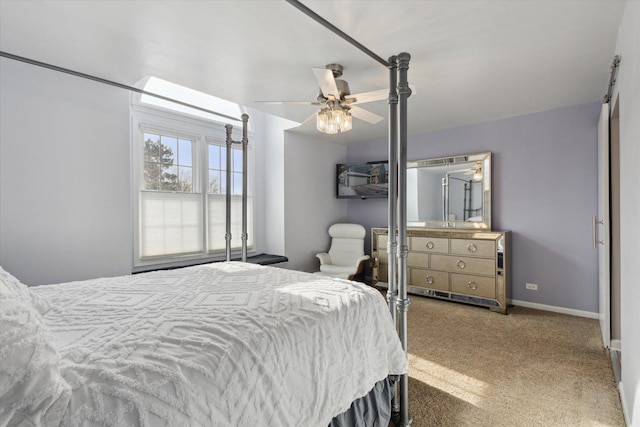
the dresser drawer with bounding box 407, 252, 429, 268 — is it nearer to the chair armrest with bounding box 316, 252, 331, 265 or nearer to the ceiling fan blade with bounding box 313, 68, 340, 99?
the chair armrest with bounding box 316, 252, 331, 265

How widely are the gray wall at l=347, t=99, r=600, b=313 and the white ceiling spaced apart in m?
0.64

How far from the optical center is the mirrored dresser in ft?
12.8

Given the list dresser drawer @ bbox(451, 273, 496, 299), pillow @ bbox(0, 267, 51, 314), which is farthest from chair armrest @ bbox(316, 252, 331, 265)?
pillow @ bbox(0, 267, 51, 314)

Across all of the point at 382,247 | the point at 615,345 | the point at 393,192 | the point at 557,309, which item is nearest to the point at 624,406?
the point at 615,345

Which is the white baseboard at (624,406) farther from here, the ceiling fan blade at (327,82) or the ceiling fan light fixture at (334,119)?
the ceiling fan blade at (327,82)

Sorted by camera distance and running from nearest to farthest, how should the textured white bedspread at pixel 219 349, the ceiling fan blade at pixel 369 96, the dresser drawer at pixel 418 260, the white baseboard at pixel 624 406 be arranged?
the textured white bedspread at pixel 219 349 < the white baseboard at pixel 624 406 < the ceiling fan blade at pixel 369 96 < the dresser drawer at pixel 418 260

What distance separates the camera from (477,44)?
238 cm

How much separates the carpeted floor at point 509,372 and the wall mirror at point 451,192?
1366 millimetres

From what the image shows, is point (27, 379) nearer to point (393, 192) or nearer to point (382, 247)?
point (393, 192)

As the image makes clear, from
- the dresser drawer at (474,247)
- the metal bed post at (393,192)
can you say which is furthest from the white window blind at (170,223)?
the dresser drawer at (474,247)

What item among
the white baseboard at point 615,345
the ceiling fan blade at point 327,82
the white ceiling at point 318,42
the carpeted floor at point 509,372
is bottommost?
the carpeted floor at point 509,372

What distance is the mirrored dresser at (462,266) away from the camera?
392 centimetres

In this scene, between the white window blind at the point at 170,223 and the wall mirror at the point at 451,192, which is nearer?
the white window blind at the point at 170,223

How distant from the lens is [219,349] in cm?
109
